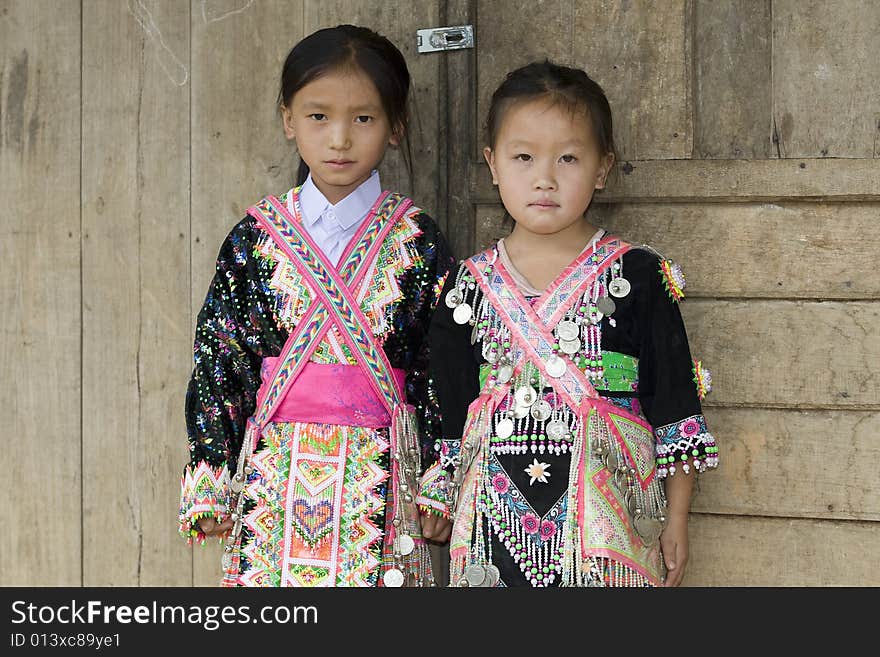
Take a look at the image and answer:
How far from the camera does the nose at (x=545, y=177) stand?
189 cm

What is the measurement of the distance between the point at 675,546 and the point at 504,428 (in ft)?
1.24

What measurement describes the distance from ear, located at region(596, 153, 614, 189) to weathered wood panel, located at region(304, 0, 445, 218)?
1.61ft

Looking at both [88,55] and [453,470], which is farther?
[88,55]

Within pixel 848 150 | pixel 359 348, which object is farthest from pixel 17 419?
pixel 848 150

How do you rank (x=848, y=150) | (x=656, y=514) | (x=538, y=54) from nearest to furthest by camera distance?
(x=656, y=514)
(x=848, y=150)
(x=538, y=54)

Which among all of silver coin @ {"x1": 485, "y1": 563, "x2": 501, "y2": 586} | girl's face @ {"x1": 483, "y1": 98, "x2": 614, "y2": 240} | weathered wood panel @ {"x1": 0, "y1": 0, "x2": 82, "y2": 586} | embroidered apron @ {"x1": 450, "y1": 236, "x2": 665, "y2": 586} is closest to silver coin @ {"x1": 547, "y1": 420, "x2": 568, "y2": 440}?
embroidered apron @ {"x1": 450, "y1": 236, "x2": 665, "y2": 586}

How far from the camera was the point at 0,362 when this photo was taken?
2.65 metres

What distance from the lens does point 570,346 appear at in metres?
1.88

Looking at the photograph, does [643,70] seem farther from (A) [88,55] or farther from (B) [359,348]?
(A) [88,55]

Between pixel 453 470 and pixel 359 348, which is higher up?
pixel 359 348

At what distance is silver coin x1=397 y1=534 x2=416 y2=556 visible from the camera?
2053mm

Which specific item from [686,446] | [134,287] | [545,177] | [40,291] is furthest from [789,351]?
[40,291]

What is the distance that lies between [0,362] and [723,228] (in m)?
1.72

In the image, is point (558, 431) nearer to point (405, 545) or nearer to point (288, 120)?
point (405, 545)
